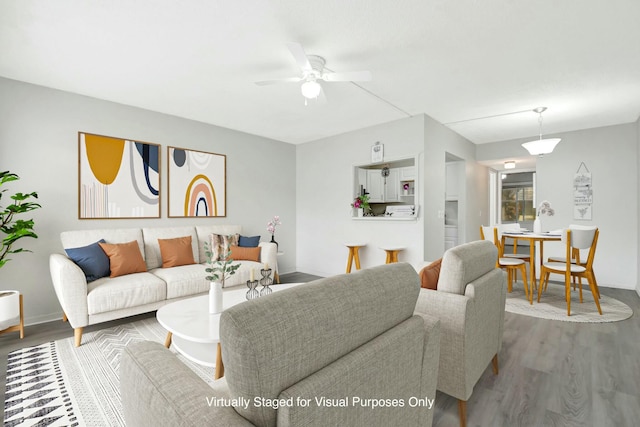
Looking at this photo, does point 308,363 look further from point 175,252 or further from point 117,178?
point 117,178

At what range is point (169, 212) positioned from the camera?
13.7ft

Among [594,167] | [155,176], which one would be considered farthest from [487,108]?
[155,176]

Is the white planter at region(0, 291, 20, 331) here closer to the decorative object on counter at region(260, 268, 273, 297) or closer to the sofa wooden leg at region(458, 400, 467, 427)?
the decorative object on counter at region(260, 268, 273, 297)

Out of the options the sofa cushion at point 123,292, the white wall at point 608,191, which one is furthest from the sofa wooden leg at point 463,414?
the white wall at point 608,191

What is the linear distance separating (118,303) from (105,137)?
2009 mm

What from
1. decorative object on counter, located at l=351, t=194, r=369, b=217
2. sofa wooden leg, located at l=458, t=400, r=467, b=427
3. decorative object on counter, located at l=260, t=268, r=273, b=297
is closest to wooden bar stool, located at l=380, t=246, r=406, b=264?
decorative object on counter, located at l=351, t=194, r=369, b=217

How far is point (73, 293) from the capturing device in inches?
103

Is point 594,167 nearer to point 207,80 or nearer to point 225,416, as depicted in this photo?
point 207,80

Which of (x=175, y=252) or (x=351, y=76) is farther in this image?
(x=175, y=252)

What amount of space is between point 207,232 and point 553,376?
3.96 metres

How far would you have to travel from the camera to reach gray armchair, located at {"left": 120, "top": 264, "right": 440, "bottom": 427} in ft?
2.24

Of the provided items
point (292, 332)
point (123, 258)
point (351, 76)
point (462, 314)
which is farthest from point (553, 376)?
point (123, 258)

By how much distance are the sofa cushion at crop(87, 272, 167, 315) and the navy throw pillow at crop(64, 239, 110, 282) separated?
0.08 metres

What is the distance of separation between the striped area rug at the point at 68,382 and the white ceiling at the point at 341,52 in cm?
246
